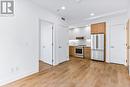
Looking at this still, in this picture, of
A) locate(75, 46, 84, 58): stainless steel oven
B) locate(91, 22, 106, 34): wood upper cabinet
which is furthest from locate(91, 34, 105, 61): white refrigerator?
locate(75, 46, 84, 58): stainless steel oven

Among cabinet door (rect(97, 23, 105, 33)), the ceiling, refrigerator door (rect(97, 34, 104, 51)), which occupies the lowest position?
refrigerator door (rect(97, 34, 104, 51))

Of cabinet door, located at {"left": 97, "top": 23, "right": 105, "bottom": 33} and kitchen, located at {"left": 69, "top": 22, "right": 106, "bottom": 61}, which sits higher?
cabinet door, located at {"left": 97, "top": 23, "right": 105, "bottom": 33}

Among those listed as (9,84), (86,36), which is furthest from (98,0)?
(86,36)

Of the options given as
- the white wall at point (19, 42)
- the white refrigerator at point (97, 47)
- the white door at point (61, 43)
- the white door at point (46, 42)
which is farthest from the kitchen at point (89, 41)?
the white wall at point (19, 42)

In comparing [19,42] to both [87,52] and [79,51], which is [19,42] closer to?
[87,52]

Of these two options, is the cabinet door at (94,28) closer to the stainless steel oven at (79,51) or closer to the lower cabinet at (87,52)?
the lower cabinet at (87,52)

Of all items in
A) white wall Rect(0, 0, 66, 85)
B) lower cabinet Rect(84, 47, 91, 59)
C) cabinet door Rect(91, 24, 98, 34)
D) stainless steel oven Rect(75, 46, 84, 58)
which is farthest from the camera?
stainless steel oven Rect(75, 46, 84, 58)

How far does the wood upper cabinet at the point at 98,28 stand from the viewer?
22.3 ft

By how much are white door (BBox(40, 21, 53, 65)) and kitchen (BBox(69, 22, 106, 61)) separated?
2947mm

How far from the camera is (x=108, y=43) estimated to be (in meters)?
6.54

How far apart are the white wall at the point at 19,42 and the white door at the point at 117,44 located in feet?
13.9

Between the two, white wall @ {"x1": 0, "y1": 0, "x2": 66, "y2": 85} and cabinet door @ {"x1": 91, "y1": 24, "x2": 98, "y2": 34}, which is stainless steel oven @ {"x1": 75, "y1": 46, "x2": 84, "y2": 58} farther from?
white wall @ {"x1": 0, "y1": 0, "x2": 66, "y2": 85}

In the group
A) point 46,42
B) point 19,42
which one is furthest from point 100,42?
point 19,42

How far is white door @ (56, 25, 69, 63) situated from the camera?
618 centimetres
